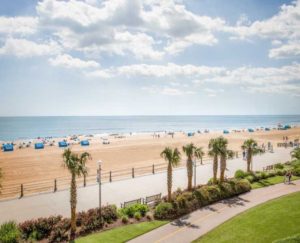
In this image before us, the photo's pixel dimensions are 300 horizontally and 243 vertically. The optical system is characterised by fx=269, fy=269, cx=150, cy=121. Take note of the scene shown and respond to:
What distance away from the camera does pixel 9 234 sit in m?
14.0

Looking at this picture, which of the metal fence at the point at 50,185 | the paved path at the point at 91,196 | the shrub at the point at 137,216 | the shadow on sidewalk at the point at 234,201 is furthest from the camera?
the metal fence at the point at 50,185

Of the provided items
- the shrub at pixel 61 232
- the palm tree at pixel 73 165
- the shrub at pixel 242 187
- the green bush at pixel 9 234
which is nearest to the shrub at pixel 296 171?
the shrub at pixel 242 187

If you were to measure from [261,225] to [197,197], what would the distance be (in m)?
5.62

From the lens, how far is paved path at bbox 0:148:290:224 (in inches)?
760

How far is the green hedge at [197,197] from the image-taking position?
18750 millimetres

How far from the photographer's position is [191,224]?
56.7ft

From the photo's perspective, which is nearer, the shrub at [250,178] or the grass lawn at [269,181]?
the grass lawn at [269,181]

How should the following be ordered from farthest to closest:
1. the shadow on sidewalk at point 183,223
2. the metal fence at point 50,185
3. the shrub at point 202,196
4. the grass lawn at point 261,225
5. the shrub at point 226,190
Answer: the metal fence at point 50,185 < the shrub at point 226,190 < the shrub at point 202,196 < the shadow on sidewalk at point 183,223 < the grass lawn at point 261,225

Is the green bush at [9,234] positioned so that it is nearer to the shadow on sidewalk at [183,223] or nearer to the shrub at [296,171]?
the shadow on sidewalk at [183,223]

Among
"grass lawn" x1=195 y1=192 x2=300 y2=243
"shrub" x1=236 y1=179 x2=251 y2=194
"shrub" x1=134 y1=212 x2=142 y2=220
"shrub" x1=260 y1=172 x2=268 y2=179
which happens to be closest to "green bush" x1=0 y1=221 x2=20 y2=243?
"shrub" x1=134 y1=212 x2=142 y2=220

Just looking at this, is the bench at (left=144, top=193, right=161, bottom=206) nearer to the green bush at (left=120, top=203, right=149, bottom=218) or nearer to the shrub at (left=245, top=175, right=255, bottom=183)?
the green bush at (left=120, top=203, right=149, bottom=218)

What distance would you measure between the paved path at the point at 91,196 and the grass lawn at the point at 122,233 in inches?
169

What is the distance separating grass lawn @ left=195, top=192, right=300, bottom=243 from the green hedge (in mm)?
3217

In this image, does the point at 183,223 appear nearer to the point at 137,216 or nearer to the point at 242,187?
the point at 137,216
